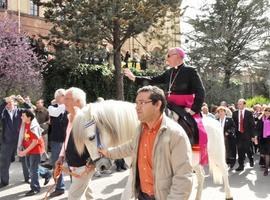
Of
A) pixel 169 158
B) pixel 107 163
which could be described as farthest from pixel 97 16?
pixel 169 158

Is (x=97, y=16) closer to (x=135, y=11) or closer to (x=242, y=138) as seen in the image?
(x=135, y=11)

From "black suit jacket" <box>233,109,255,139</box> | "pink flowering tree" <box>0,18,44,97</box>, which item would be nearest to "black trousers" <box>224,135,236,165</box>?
"black suit jacket" <box>233,109,255,139</box>

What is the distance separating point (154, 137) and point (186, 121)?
2.58m

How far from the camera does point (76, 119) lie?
5059 mm

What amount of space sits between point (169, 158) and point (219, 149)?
16.2 ft

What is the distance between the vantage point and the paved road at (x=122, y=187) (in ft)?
30.1

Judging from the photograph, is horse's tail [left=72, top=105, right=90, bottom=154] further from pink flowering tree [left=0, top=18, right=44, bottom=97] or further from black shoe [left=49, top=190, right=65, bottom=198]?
pink flowering tree [left=0, top=18, right=44, bottom=97]

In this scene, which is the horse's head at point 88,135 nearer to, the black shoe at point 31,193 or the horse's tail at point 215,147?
the horse's tail at point 215,147

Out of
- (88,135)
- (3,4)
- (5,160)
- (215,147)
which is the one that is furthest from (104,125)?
(3,4)

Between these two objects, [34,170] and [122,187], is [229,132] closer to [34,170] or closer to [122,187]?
[122,187]

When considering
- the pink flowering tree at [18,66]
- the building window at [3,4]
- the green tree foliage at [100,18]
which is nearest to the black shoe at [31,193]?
the pink flowering tree at [18,66]

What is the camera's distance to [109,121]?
17.1 ft

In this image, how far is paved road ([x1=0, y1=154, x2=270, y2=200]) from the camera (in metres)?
9.17

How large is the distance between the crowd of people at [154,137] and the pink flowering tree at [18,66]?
590 centimetres
